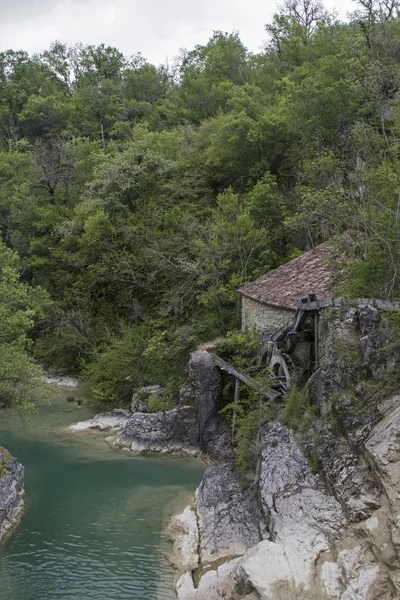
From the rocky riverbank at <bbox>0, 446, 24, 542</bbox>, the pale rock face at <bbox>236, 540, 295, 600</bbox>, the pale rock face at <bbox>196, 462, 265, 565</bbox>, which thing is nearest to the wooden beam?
the pale rock face at <bbox>196, 462, 265, 565</bbox>

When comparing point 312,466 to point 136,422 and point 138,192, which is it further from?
point 138,192

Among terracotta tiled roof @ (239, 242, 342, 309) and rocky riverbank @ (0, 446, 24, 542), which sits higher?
terracotta tiled roof @ (239, 242, 342, 309)

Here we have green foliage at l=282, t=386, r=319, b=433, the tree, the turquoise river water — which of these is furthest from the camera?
the tree

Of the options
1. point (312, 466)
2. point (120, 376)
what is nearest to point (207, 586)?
point (312, 466)

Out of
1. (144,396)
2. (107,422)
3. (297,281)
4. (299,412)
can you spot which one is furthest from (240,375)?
(107,422)

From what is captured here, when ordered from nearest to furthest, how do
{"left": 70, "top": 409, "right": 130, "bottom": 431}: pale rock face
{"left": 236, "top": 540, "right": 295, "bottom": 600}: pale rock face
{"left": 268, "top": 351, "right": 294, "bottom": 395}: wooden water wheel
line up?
{"left": 236, "top": 540, "right": 295, "bottom": 600}: pale rock face → {"left": 268, "top": 351, "right": 294, "bottom": 395}: wooden water wheel → {"left": 70, "top": 409, "right": 130, "bottom": 431}: pale rock face

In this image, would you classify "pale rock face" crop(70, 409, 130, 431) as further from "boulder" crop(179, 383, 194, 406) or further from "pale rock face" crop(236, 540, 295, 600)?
"pale rock face" crop(236, 540, 295, 600)

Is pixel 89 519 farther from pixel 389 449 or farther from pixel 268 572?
pixel 389 449
